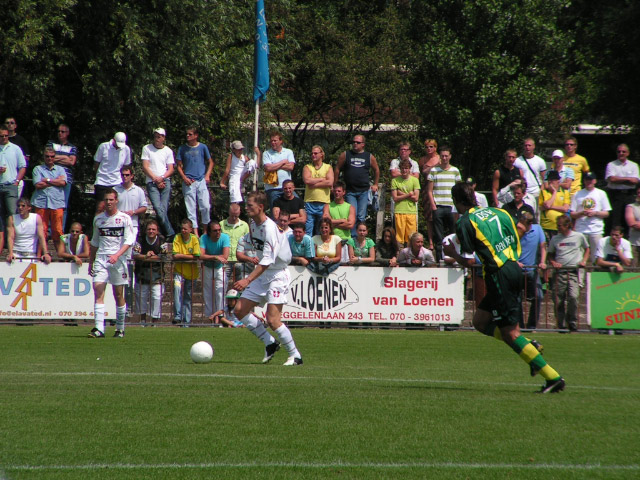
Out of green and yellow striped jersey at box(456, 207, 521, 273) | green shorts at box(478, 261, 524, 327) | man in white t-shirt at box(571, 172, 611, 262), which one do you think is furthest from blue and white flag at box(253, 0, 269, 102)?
green shorts at box(478, 261, 524, 327)

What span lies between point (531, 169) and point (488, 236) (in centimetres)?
1036

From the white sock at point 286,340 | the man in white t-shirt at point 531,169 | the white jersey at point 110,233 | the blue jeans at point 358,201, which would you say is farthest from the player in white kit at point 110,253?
the man in white t-shirt at point 531,169

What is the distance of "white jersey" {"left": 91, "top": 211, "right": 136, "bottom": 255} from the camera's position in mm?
14820

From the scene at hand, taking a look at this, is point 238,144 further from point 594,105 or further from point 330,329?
point 594,105

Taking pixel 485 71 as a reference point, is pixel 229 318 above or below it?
below

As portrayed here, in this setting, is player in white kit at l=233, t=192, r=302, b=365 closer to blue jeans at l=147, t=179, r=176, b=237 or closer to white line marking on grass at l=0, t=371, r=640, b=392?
white line marking on grass at l=0, t=371, r=640, b=392

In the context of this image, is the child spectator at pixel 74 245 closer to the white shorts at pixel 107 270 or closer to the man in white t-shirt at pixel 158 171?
the man in white t-shirt at pixel 158 171

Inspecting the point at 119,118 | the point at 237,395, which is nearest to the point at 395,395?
the point at 237,395

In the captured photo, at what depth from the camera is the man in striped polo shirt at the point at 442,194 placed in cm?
1836

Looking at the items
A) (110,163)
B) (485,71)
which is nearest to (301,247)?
(110,163)

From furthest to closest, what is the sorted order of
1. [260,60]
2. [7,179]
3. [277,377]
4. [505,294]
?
[260,60]
[7,179]
[277,377]
[505,294]

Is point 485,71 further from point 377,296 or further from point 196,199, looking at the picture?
point 377,296

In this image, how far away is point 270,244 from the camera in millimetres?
11195

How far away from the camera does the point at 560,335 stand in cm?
1689
